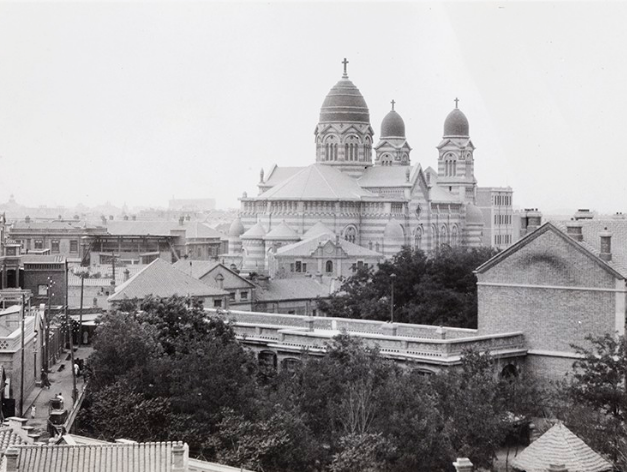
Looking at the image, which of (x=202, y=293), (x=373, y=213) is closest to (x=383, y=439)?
(x=202, y=293)

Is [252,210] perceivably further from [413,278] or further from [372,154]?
[413,278]

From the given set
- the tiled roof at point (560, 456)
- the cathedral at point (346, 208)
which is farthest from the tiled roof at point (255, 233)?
the tiled roof at point (560, 456)

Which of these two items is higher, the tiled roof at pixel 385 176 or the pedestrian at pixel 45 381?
the tiled roof at pixel 385 176

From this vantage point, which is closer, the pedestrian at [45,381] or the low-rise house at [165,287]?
the pedestrian at [45,381]

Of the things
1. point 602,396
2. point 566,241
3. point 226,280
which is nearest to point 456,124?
point 226,280

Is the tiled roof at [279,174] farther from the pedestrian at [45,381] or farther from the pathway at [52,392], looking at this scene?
the pedestrian at [45,381]

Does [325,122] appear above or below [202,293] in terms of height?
above

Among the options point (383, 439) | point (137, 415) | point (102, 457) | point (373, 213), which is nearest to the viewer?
point (102, 457)

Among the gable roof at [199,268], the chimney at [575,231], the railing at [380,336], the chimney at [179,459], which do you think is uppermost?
the chimney at [575,231]
